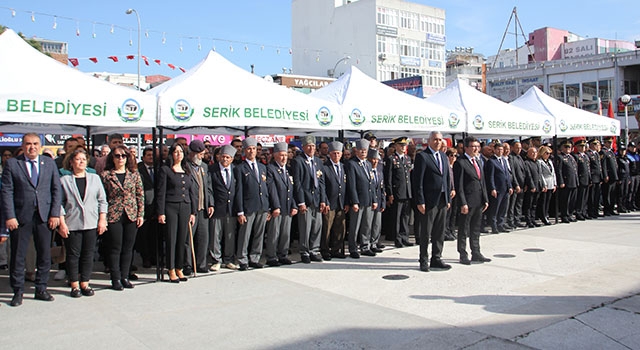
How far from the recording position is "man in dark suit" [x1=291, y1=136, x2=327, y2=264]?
27.2ft

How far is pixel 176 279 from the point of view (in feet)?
23.3

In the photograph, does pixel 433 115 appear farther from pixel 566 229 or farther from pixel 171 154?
pixel 171 154

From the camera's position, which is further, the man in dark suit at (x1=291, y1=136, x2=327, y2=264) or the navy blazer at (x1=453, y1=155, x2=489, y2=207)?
the man in dark suit at (x1=291, y1=136, x2=327, y2=264)

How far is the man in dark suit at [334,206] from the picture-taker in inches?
339

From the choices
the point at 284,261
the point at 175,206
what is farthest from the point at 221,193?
the point at 284,261

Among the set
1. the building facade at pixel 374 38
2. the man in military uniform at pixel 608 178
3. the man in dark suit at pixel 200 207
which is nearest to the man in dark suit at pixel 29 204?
the man in dark suit at pixel 200 207

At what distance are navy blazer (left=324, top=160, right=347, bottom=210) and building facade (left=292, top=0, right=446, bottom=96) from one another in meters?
61.3

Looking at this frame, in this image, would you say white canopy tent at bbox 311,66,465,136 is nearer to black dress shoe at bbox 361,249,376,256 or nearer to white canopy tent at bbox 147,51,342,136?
white canopy tent at bbox 147,51,342,136

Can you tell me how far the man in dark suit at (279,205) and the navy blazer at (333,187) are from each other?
0.63 m

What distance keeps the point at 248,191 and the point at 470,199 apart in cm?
328

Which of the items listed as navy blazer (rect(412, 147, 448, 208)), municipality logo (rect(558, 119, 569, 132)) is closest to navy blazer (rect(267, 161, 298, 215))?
navy blazer (rect(412, 147, 448, 208))

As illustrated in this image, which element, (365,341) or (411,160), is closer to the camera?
(365,341)

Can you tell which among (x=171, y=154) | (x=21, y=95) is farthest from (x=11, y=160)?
(x=171, y=154)

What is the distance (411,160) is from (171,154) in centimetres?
484
